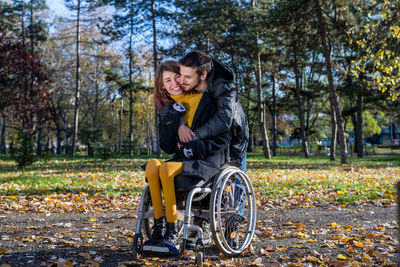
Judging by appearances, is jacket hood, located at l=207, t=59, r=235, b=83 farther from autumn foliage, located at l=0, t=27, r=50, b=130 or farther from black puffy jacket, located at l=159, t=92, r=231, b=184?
autumn foliage, located at l=0, t=27, r=50, b=130

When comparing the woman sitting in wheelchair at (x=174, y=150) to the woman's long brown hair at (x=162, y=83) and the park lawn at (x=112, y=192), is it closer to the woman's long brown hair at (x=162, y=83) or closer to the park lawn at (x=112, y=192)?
the woman's long brown hair at (x=162, y=83)

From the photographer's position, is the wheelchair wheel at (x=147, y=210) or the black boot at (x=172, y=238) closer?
the black boot at (x=172, y=238)

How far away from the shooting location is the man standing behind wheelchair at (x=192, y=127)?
10.6 ft

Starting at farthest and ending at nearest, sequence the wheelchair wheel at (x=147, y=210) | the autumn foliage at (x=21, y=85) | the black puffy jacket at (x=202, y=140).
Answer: the autumn foliage at (x=21, y=85)
the wheelchair wheel at (x=147, y=210)
the black puffy jacket at (x=202, y=140)

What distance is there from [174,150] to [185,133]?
30 cm

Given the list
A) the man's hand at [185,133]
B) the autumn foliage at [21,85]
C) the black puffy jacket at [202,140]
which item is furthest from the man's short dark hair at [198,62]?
the autumn foliage at [21,85]

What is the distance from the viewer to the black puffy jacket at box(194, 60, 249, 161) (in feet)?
11.2

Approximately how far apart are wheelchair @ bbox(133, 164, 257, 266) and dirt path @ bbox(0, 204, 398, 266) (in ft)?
0.63

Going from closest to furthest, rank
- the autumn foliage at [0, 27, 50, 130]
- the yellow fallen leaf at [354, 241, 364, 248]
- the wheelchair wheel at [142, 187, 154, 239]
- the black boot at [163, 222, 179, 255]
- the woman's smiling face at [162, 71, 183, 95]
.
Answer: the black boot at [163, 222, 179, 255]
the wheelchair wheel at [142, 187, 154, 239]
the woman's smiling face at [162, 71, 183, 95]
the yellow fallen leaf at [354, 241, 364, 248]
the autumn foliage at [0, 27, 50, 130]

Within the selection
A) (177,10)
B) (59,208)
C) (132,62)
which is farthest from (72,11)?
(59,208)

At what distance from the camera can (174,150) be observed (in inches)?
144

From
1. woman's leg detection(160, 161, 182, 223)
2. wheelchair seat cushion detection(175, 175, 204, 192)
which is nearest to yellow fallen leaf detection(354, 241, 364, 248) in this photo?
wheelchair seat cushion detection(175, 175, 204, 192)

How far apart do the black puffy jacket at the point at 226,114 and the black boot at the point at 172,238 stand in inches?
31.4

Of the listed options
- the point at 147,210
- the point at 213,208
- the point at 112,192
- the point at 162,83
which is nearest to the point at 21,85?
the point at 112,192
